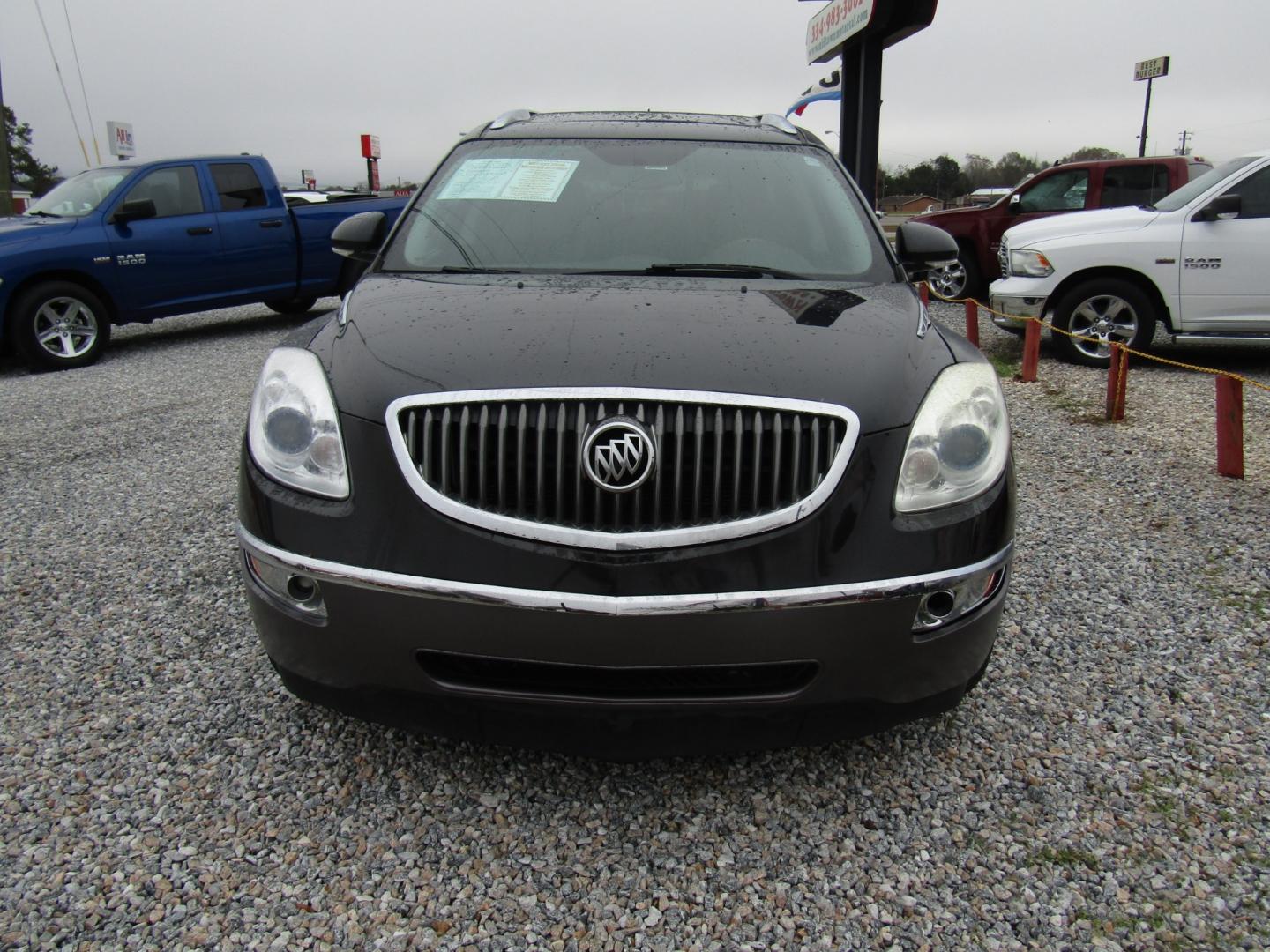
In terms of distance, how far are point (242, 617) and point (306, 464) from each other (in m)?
1.49

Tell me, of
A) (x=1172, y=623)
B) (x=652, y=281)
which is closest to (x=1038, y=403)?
(x=1172, y=623)

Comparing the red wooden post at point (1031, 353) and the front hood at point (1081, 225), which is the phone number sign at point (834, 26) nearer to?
the front hood at point (1081, 225)

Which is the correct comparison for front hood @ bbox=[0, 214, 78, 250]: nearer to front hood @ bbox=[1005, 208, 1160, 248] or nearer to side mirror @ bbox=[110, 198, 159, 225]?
side mirror @ bbox=[110, 198, 159, 225]

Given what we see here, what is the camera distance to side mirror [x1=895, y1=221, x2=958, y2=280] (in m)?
3.43

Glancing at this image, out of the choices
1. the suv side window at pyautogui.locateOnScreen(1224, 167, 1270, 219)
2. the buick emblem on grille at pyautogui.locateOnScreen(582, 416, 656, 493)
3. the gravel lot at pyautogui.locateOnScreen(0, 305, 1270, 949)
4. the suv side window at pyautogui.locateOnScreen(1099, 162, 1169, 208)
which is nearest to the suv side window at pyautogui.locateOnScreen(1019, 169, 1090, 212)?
the suv side window at pyautogui.locateOnScreen(1099, 162, 1169, 208)

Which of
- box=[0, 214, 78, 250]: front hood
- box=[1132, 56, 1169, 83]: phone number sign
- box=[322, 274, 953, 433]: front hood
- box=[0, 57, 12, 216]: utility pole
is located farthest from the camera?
box=[1132, 56, 1169, 83]: phone number sign

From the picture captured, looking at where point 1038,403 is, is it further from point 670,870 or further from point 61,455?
point 61,455

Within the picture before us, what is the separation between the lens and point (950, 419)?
7.07 feet

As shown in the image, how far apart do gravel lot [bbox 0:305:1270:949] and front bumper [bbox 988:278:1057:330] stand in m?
5.07

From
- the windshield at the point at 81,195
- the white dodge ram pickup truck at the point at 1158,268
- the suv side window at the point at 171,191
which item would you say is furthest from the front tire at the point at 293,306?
the white dodge ram pickup truck at the point at 1158,268

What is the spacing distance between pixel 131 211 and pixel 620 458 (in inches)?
341

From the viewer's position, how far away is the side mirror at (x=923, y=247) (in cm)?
343

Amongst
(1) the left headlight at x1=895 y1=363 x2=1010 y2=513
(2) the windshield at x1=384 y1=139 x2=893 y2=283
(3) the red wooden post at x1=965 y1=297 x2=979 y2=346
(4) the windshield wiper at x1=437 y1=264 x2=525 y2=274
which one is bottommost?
(3) the red wooden post at x1=965 y1=297 x2=979 y2=346

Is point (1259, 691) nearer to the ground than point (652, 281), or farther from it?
nearer to the ground
